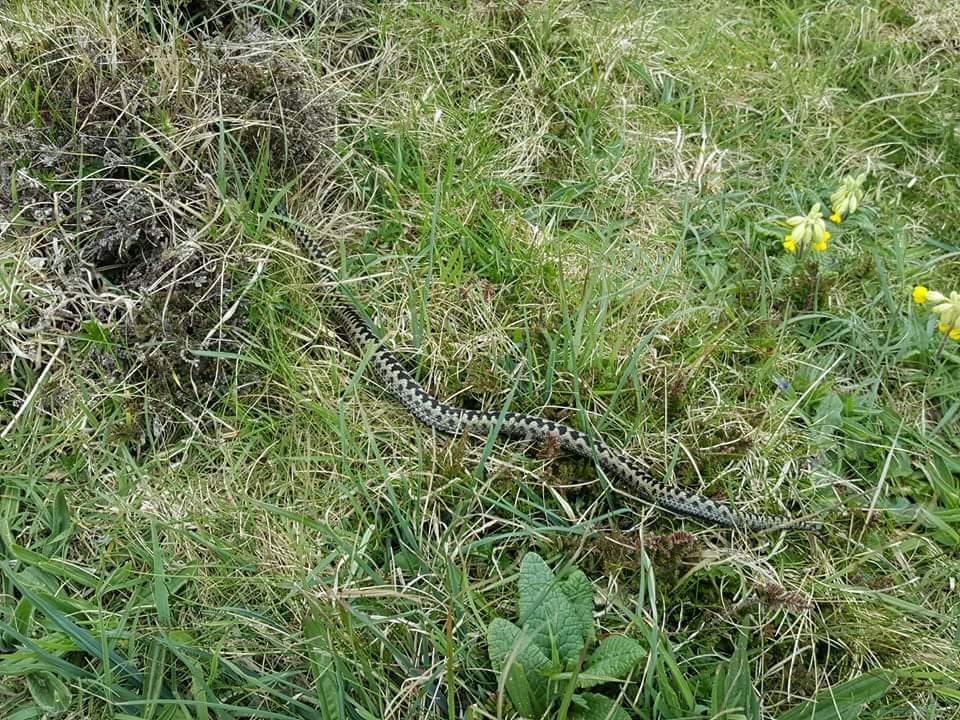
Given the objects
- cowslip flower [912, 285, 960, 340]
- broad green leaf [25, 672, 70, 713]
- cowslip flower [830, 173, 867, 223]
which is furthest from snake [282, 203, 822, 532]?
cowslip flower [830, 173, 867, 223]

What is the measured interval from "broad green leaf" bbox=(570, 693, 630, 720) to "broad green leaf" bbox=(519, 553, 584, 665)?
6.1 inches

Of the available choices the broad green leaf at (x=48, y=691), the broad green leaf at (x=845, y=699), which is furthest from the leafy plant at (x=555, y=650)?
the broad green leaf at (x=48, y=691)

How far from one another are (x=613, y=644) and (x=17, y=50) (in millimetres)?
4571

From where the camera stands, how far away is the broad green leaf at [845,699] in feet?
10.9

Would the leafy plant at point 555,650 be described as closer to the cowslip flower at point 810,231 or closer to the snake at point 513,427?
the snake at point 513,427

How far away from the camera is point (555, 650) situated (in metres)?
3.27

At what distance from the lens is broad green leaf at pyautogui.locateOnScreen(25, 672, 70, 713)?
328cm

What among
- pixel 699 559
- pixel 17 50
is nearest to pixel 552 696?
pixel 699 559

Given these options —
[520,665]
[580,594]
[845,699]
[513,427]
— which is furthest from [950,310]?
[520,665]

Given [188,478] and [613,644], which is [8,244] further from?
[613,644]

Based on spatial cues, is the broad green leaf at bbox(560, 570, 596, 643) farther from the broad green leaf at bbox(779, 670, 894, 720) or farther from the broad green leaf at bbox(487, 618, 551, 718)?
the broad green leaf at bbox(779, 670, 894, 720)

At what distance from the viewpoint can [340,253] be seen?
197 inches

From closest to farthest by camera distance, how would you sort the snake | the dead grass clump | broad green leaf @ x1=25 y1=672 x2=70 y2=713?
broad green leaf @ x1=25 y1=672 x2=70 y2=713 → the snake → the dead grass clump

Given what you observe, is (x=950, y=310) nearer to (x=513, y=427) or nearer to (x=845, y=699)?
(x=845, y=699)
